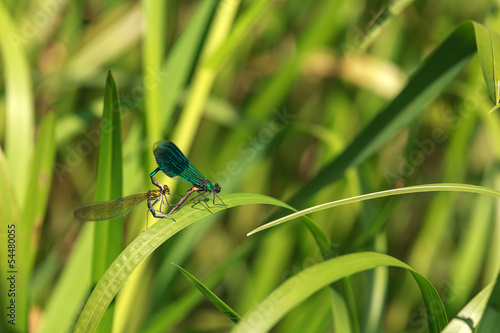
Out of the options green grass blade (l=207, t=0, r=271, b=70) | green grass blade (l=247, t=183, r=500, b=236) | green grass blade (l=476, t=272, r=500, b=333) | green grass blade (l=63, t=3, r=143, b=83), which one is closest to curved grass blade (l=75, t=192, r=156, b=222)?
green grass blade (l=247, t=183, r=500, b=236)

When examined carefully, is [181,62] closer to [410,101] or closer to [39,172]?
[39,172]

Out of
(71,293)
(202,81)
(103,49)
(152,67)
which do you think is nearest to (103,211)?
(71,293)

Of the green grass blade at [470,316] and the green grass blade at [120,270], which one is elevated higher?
the green grass blade at [120,270]

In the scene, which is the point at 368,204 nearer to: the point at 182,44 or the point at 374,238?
the point at 374,238

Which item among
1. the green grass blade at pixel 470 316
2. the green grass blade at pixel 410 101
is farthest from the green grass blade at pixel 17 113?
the green grass blade at pixel 470 316

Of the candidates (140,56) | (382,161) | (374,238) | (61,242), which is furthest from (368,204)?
(140,56)

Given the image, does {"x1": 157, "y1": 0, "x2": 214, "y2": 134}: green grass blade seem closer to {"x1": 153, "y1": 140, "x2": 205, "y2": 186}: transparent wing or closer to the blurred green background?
the blurred green background

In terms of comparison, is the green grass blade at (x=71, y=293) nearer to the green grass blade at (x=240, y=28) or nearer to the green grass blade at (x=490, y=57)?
the green grass blade at (x=240, y=28)
